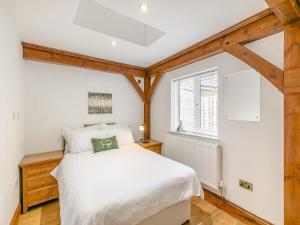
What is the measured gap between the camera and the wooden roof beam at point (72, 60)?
2.45 meters

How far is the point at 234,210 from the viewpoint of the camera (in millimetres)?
2098

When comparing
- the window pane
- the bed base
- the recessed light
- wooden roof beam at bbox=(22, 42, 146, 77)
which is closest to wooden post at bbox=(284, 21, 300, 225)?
the bed base

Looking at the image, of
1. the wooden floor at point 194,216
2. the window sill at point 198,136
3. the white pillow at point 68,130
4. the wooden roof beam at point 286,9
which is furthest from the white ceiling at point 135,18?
the wooden floor at point 194,216

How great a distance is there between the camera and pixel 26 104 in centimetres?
256

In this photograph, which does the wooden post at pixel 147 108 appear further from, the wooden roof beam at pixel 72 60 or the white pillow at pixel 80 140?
the white pillow at pixel 80 140

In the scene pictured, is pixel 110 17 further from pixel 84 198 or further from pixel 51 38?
pixel 84 198

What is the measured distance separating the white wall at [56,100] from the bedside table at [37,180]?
16.3 inches

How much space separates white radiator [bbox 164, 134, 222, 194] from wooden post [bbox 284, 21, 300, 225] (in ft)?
2.74

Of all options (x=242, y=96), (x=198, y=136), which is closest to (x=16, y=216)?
(x=198, y=136)

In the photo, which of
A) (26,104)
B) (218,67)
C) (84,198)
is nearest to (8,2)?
(26,104)

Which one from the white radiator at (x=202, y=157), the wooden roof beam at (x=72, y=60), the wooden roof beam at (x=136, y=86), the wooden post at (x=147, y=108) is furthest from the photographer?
the wooden post at (x=147, y=108)

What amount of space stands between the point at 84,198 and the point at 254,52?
7.69 ft

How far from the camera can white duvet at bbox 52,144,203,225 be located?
125 cm

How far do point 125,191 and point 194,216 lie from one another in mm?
1166
